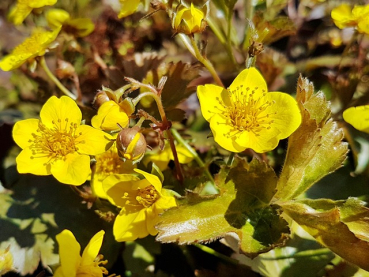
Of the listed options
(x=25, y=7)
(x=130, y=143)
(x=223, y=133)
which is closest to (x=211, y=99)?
(x=223, y=133)

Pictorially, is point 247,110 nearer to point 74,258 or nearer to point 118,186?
point 118,186

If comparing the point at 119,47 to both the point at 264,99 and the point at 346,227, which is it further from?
the point at 346,227

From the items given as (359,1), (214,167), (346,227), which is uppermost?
(359,1)

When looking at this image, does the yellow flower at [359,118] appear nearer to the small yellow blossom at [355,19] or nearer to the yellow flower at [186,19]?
the small yellow blossom at [355,19]

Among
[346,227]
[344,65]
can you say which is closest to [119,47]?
[344,65]

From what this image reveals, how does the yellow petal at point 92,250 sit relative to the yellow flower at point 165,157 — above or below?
above

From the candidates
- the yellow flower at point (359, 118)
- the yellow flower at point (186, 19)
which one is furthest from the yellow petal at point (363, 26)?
the yellow flower at point (186, 19)
